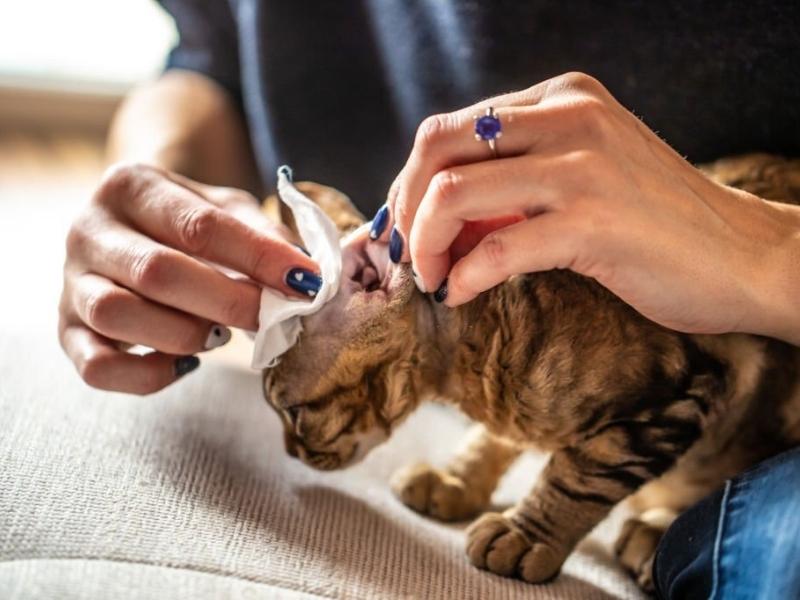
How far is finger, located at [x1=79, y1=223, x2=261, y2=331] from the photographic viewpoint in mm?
1081

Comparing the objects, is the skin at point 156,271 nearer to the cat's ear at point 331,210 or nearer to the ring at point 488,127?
the cat's ear at point 331,210

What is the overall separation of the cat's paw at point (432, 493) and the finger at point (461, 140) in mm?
527

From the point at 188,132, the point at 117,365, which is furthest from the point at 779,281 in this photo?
the point at 188,132

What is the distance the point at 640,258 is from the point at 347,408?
17.9 inches

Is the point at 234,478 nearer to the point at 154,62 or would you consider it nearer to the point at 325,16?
the point at 325,16

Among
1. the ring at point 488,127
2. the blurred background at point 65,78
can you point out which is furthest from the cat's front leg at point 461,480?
the blurred background at point 65,78

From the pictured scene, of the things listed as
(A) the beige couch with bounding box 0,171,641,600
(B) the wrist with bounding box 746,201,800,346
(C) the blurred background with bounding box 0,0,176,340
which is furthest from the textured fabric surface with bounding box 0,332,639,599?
(C) the blurred background with bounding box 0,0,176,340

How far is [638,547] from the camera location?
1243mm

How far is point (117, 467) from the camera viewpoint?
3.57 feet

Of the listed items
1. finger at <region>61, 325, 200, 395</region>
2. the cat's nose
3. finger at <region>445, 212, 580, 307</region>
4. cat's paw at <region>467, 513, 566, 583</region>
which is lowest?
cat's paw at <region>467, 513, 566, 583</region>

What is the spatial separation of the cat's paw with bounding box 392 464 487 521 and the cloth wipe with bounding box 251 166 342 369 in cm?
30

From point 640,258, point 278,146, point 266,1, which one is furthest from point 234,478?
point 266,1

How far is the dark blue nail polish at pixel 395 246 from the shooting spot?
39.3 inches

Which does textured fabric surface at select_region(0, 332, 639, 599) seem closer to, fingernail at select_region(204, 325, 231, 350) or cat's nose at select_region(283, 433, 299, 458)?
cat's nose at select_region(283, 433, 299, 458)
